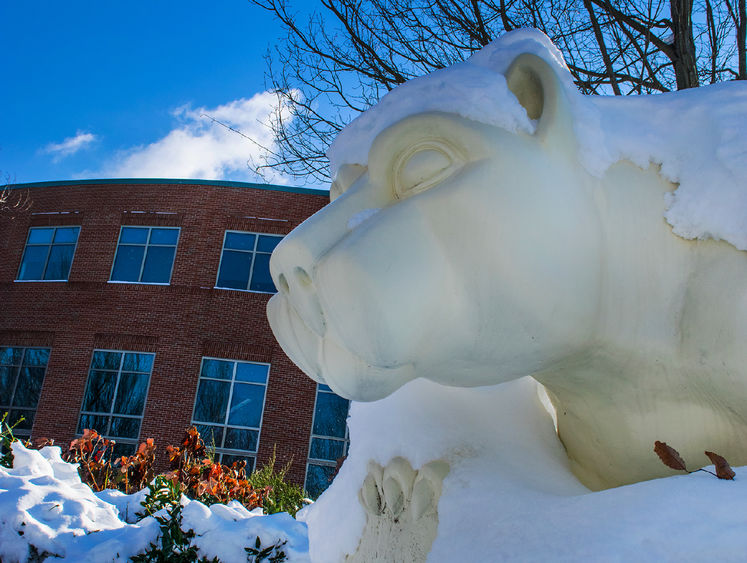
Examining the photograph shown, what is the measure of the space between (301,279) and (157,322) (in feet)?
40.5

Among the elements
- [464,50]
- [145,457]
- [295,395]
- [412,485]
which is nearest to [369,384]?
[412,485]

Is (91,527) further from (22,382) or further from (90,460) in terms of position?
Result: (22,382)

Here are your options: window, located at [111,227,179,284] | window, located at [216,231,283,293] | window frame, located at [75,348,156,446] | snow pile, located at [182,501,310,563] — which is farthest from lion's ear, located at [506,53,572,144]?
window, located at [111,227,179,284]

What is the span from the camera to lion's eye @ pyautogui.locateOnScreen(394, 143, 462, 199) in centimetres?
82

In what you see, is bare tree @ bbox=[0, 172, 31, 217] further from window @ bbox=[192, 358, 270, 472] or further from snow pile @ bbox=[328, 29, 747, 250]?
snow pile @ bbox=[328, 29, 747, 250]

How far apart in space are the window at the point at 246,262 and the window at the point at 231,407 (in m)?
1.67

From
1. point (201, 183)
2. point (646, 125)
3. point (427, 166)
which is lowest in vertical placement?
point (427, 166)

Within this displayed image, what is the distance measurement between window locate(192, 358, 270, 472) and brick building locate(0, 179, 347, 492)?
0.02m

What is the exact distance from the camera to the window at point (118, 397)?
1180 centimetres

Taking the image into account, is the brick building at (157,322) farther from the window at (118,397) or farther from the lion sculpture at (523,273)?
the lion sculpture at (523,273)

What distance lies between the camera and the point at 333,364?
32.4 inches

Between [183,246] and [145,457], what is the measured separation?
846 cm

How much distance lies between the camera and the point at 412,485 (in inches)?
40.3

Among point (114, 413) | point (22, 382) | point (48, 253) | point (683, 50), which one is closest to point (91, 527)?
point (683, 50)
